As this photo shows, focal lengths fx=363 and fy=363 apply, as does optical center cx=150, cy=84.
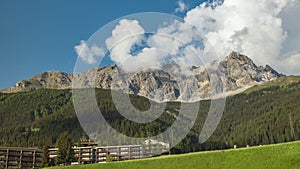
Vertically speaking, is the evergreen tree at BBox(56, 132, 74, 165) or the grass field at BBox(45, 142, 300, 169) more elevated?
the evergreen tree at BBox(56, 132, 74, 165)

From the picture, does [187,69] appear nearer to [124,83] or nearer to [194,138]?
[124,83]

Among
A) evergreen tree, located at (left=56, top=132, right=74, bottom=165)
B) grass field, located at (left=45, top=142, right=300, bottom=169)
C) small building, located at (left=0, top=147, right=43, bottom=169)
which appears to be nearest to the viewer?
grass field, located at (left=45, top=142, right=300, bottom=169)

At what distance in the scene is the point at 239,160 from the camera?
1334 inches

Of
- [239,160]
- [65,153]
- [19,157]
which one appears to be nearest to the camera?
[239,160]

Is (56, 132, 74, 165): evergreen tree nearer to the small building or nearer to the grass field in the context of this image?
the small building

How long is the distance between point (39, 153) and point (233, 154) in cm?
9870

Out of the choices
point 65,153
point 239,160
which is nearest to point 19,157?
point 65,153

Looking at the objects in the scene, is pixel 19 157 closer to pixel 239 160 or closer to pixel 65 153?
pixel 65 153

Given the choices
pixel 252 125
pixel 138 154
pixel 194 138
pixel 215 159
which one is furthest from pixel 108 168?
pixel 252 125

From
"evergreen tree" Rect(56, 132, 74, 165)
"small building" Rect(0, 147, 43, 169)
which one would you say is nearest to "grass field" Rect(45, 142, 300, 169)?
"evergreen tree" Rect(56, 132, 74, 165)

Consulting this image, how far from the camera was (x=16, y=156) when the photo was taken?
381ft

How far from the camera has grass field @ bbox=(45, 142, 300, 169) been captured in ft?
103

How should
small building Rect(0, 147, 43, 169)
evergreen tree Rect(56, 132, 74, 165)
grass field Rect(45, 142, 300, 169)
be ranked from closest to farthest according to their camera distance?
grass field Rect(45, 142, 300, 169)
evergreen tree Rect(56, 132, 74, 165)
small building Rect(0, 147, 43, 169)

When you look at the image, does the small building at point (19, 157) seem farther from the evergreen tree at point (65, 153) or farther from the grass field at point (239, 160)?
the grass field at point (239, 160)
